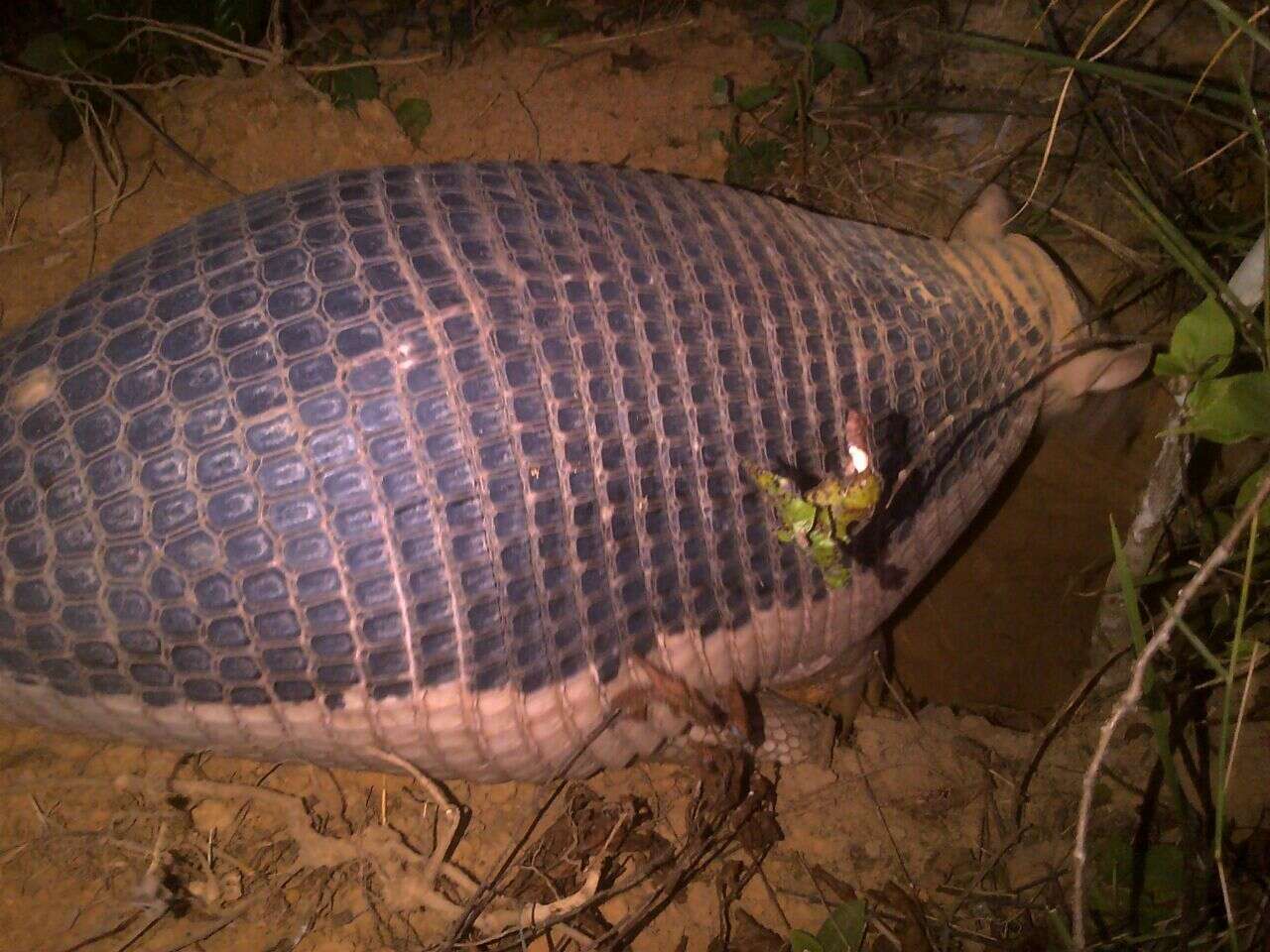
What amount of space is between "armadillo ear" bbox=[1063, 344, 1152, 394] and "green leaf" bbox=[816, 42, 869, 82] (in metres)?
2.05

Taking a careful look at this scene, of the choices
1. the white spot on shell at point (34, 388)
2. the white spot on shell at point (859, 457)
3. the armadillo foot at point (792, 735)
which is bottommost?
the armadillo foot at point (792, 735)

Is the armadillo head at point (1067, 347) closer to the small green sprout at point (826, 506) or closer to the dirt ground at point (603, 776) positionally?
the dirt ground at point (603, 776)

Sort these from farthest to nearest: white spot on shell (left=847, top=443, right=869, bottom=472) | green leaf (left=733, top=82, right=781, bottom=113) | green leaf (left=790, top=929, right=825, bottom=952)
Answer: green leaf (left=733, top=82, right=781, bottom=113), green leaf (left=790, top=929, right=825, bottom=952), white spot on shell (left=847, top=443, right=869, bottom=472)

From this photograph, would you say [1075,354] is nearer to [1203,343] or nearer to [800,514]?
[1203,343]

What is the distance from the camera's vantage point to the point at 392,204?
94.8 inches

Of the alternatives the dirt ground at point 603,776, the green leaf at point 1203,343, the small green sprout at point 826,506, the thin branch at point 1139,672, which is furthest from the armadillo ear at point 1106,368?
the small green sprout at point 826,506

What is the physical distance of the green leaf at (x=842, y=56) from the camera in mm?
4285

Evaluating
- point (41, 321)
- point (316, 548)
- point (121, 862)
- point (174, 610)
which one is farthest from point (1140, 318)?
point (121, 862)

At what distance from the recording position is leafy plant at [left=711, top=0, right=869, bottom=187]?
429 cm

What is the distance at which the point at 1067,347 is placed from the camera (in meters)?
3.28

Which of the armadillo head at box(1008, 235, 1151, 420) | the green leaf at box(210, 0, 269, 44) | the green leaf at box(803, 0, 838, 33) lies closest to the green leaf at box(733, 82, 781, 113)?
the green leaf at box(803, 0, 838, 33)

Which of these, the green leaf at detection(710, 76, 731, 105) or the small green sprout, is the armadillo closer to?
the small green sprout

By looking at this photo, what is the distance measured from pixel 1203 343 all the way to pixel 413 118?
3722 millimetres

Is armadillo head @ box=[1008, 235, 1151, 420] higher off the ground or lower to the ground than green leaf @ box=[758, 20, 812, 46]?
lower
